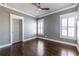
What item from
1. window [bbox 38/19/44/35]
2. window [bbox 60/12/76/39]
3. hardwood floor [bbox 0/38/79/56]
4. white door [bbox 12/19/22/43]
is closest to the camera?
hardwood floor [bbox 0/38/79/56]

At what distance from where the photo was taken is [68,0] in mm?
722

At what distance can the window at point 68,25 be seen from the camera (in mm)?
4469

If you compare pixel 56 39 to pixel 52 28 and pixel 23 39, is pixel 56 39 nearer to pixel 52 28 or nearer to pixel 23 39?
pixel 52 28

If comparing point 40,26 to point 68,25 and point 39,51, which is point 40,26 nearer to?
point 68,25

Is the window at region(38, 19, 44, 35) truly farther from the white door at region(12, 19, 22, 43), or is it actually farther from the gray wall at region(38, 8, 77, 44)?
the white door at region(12, 19, 22, 43)

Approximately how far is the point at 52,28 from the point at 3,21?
3.51 meters

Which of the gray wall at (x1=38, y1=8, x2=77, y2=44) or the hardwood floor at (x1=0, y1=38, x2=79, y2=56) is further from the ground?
the gray wall at (x1=38, y1=8, x2=77, y2=44)

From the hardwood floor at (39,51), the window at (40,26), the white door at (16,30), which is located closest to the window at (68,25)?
the hardwood floor at (39,51)

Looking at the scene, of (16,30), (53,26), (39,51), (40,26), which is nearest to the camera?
(39,51)

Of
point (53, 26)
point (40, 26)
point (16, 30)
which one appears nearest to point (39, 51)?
point (16, 30)

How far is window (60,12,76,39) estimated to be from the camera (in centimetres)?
447

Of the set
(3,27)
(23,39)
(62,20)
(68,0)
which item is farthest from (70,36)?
(68,0)

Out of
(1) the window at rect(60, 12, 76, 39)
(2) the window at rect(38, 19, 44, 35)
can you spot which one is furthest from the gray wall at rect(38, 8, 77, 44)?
(2) the window at rect(38, 19, 44, 35)

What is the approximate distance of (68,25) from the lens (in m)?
4.82
